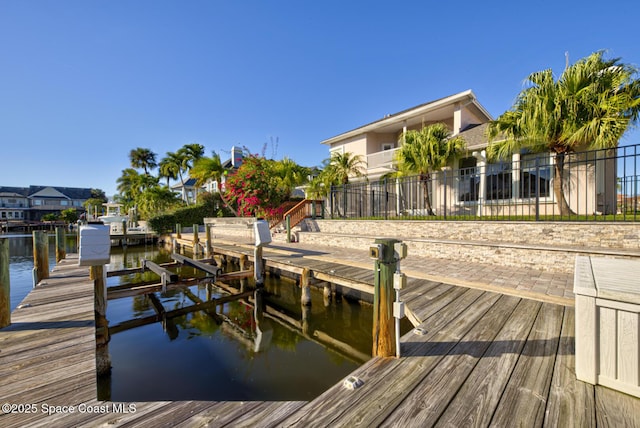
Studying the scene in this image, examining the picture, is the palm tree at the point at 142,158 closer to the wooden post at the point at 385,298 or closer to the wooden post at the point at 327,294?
the wooden post at the point at 327,294

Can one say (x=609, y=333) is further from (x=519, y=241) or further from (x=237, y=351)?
(x=519, y=241)

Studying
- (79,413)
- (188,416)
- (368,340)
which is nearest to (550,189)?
(368,340)

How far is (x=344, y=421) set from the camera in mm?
1854

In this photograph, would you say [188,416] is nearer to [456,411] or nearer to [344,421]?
[344,421]

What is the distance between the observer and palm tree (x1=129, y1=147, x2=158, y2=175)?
4147cm

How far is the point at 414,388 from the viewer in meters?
2.19

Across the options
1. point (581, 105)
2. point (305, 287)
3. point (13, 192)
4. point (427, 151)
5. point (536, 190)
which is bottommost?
point (305, 287)

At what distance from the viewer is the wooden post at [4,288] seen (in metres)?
3.35

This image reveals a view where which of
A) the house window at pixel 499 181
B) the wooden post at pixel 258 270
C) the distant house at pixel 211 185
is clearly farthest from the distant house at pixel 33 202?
the house window at pixel 499 181

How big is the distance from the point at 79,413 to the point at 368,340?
4.30 metres

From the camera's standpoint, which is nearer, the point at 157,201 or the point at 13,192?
the point at 157,201

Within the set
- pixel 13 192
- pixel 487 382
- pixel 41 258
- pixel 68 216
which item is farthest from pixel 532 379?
pixel 13 192

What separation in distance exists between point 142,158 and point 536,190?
4946 centimetres

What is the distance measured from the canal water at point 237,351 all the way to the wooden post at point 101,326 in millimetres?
183
